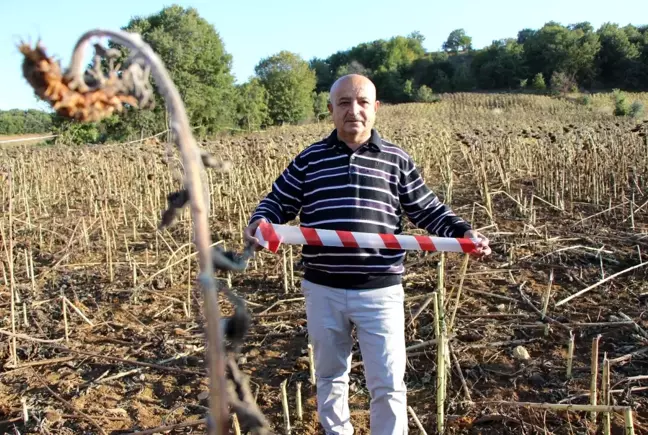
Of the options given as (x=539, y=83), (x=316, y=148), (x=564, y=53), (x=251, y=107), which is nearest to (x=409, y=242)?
(x=316, y=148)

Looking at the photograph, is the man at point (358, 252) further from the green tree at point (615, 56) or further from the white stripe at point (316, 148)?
the green tree at point (615, 56)

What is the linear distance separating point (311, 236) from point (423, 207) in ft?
1.67

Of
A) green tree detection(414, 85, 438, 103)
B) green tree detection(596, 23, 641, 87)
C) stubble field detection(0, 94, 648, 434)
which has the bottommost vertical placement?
stubble field detection(0, 94, 648, 434)

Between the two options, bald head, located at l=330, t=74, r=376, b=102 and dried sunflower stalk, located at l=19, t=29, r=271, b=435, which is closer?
dried sunflower stalk, located at l=19, t=29, r=271, b=435

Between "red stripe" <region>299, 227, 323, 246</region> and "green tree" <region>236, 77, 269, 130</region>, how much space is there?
1051 inches

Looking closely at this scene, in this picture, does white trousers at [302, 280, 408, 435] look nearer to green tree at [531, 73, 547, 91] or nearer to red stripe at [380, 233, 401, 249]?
red stripe at [380, 233, 401, 249]

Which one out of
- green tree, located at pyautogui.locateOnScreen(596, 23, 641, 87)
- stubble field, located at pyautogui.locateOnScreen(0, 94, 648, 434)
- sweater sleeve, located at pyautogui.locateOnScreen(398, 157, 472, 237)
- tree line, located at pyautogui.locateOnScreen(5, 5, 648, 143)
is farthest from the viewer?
green tree, located at pyautogui.locateOnScreen(596, 23, 641, 87)

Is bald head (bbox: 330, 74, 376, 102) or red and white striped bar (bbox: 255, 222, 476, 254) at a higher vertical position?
bald head (bbox: 330, 74, 376, 102)

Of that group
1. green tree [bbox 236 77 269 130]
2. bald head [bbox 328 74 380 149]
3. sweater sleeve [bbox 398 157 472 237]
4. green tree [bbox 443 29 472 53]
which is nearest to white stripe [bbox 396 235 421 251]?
sweater sleeve [bbox 398 157 472 237]

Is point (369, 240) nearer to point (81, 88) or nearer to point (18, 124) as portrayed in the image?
point (81, 88)

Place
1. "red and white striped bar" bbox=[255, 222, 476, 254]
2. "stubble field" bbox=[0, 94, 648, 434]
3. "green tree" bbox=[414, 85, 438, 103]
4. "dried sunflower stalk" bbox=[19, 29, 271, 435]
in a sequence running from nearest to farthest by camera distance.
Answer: "dried sunflower stalk" bbox=[19, 29, 271, 435] → "red and white striped bar" bbox=[255, 222, 476, 254] → "stubble field" bbox=[0, 94, 648, 434] → "green tree" bbox=[414, 85, 438, 103]

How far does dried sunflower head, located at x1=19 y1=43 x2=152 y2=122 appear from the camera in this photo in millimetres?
555

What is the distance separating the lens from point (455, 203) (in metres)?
6.83

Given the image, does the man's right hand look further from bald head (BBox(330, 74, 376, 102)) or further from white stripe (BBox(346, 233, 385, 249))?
bald head (BBox(330, 74, 376, 102))
